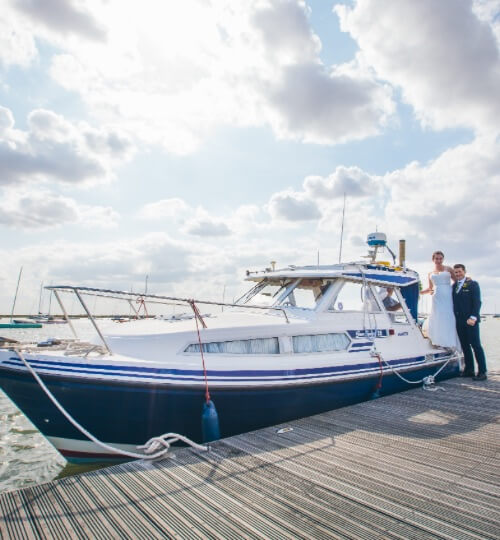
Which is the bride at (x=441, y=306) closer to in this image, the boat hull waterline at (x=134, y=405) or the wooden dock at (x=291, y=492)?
the wooden dock at (x=291, y=492)

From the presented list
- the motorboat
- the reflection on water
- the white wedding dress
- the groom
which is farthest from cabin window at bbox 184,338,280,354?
the groom

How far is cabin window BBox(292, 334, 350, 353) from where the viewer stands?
258 inches

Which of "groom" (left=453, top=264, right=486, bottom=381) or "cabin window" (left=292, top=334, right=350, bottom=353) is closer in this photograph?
"cabin window" (left=292, top=334, right=350, bottom=353)

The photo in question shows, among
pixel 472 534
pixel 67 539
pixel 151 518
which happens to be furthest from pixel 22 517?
pixel 472 534

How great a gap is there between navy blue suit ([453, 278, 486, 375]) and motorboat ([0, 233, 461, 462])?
144cm

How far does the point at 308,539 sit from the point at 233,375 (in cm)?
284

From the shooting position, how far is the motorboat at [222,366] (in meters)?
5.11

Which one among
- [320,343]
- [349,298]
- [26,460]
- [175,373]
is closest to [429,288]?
[349,298]

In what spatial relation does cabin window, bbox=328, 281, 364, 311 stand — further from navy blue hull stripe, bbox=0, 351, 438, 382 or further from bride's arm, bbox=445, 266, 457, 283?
bride's arm, bbox=445, 266, 457, 283

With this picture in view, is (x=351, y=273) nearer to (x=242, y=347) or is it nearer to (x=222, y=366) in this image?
(x=242, y=347)

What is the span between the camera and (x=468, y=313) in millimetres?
8328

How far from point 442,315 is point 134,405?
6.72 m

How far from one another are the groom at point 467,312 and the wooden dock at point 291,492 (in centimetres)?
358

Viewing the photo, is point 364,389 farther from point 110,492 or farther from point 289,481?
point 110,492
